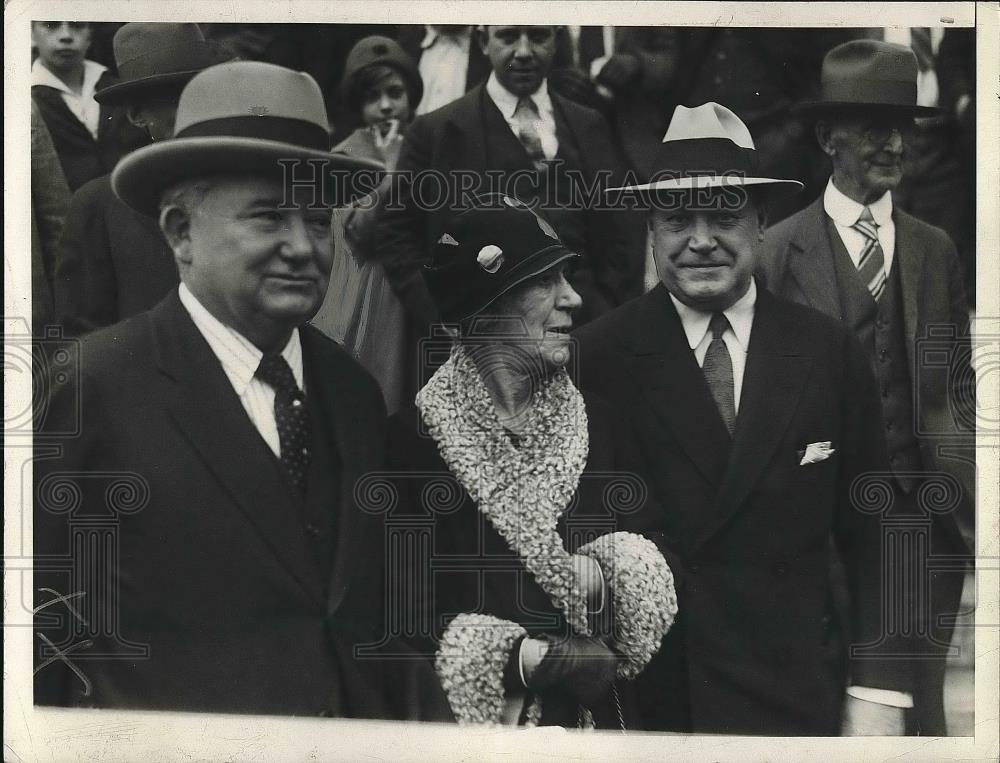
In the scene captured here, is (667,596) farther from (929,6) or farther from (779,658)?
(929,6)

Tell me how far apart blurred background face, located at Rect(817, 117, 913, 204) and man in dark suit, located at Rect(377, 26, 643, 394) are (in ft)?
2.95

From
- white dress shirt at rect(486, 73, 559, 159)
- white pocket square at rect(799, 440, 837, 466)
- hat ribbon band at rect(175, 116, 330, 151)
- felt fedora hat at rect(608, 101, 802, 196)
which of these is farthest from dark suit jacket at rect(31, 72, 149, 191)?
white pocket square at rect(799, 440, 837, 466)

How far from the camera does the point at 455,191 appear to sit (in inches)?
176

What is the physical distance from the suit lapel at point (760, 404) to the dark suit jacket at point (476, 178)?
0.56m

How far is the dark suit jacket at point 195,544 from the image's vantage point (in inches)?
174

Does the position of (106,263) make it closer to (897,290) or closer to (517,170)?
(517,170)

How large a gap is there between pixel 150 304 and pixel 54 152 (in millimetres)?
726

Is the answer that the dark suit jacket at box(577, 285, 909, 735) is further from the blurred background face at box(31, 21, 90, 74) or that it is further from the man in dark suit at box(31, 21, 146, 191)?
the blurred background face at box(31, 21, 90, 74)

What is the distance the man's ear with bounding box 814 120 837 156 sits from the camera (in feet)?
15.2

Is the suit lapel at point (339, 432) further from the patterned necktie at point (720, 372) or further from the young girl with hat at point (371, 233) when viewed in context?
the patterned necktie at point (720, 372)

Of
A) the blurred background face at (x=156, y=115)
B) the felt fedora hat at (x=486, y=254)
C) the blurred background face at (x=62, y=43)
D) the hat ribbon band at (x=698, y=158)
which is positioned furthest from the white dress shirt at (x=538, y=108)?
the blurred background face at (x=62, y=43)

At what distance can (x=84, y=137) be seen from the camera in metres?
4.55

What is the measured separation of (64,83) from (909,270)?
3463 millimetres

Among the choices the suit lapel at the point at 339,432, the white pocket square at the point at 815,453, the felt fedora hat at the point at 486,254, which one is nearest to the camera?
the felt fedora hat at the point at 486,254
